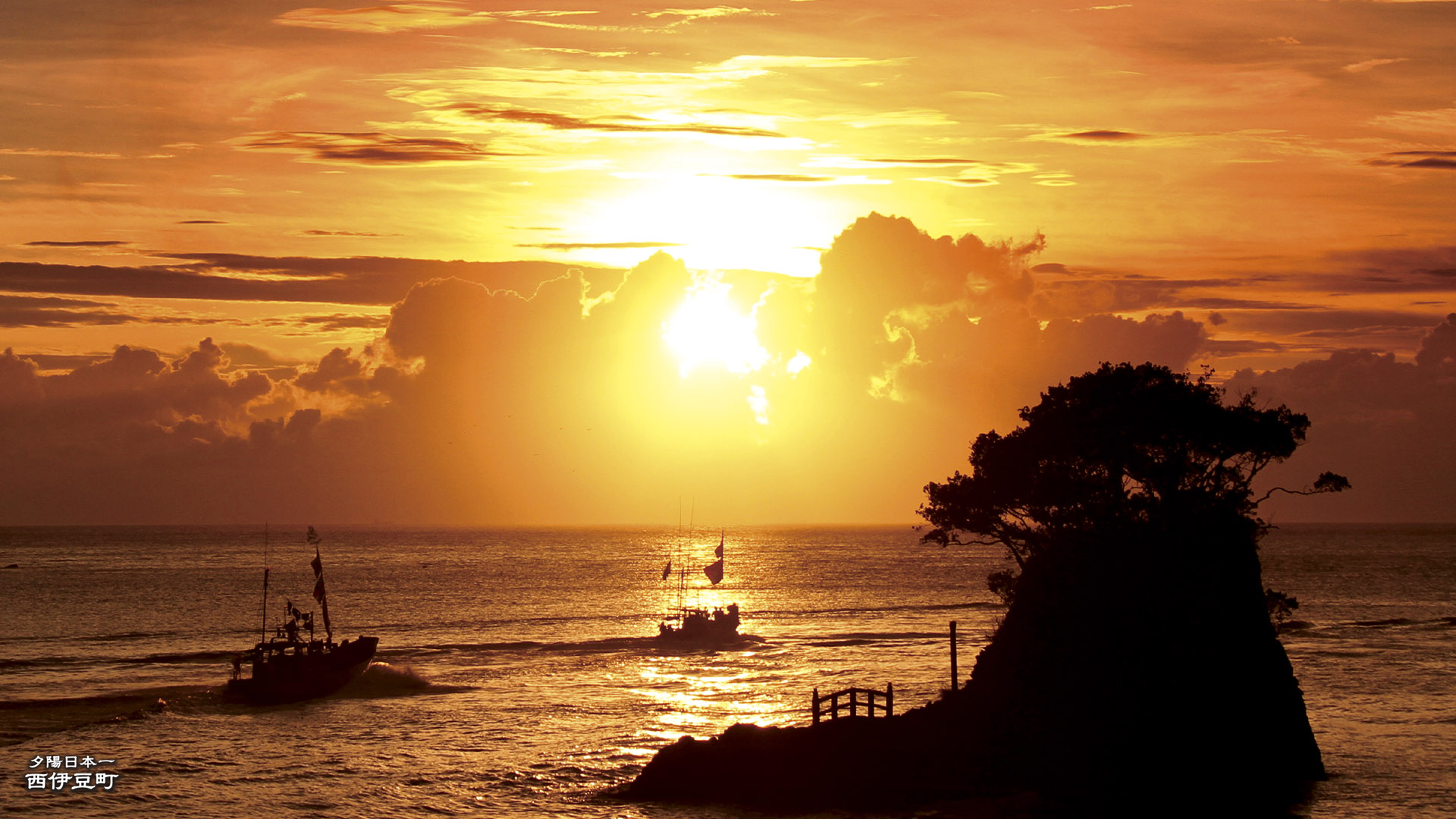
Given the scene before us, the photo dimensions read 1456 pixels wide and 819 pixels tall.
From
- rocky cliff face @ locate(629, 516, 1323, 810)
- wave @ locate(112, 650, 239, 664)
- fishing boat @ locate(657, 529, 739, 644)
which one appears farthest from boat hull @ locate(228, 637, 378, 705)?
rocky cliff face @ locate(629, 516, 1323, 810)

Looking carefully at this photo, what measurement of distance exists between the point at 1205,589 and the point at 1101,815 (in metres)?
8.23

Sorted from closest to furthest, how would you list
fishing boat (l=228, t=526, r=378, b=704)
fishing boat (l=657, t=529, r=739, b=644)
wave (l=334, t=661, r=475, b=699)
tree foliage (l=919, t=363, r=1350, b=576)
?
tree foliage (l=919, t=363, r=1350, b=576) → fishing boat (l=228, t=526, r=378, b=704) → wave (l=334, t=661, r=475, b=699) → fishing boat (l=657, t=529, r=739, b=644)

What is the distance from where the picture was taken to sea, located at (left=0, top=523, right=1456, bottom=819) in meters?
39.0

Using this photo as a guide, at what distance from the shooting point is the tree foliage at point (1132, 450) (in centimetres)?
4738

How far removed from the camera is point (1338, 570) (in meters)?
169

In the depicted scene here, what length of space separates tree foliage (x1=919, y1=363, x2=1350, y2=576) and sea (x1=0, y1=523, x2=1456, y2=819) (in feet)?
31.8

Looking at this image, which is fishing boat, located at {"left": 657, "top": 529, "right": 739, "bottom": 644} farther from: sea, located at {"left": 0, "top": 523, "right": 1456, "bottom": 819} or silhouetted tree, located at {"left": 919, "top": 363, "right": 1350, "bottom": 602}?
silhouetted tree, located at {"left": 919, "top": 363, "right": 1350, "bottom": 602}

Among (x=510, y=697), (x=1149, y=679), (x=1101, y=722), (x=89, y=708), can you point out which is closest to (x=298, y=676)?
(x=89, y=708)

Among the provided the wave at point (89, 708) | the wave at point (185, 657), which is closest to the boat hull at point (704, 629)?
the wave at point (185, 657)

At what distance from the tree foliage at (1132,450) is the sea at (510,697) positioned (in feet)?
31.8

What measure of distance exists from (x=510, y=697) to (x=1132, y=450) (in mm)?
31444

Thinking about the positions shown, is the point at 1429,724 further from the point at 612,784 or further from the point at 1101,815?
the point at 612,784

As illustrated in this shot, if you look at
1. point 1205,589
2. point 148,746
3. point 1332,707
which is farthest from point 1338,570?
point 148,746

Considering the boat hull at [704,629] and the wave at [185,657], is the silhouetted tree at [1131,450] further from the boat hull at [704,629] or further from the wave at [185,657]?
the wave at [185,657]
